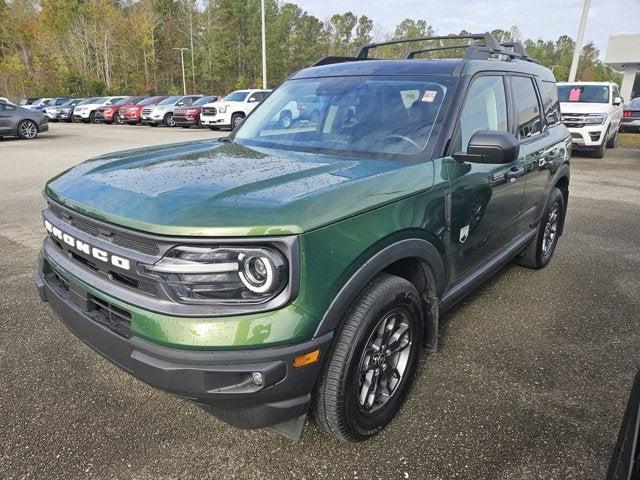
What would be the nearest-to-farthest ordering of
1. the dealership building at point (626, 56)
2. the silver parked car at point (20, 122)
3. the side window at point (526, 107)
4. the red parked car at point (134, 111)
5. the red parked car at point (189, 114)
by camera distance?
the side window at point (526, 107), the silver parked car at point (20, 122), the red parked car at point (189, 114), the red parked car at point (134, 111), the dealership building at point (626, 56)

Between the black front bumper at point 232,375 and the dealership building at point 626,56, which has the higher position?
the dealership building at point 626,56

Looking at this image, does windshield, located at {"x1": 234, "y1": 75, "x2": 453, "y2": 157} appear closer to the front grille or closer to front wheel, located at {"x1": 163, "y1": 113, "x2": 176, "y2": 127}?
the front grille

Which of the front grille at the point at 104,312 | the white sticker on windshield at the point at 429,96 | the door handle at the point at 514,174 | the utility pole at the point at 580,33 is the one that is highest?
the utility pole at the point at 580,33

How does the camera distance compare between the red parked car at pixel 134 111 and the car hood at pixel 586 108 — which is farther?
the red parked car at pixel 134 111

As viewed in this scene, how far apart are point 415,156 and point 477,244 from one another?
2.67 feet

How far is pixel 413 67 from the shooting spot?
295 centimetres

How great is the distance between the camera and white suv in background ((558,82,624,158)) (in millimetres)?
11703

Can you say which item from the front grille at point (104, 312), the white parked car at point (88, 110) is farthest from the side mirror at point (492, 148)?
the white parked car at point (88, 110)

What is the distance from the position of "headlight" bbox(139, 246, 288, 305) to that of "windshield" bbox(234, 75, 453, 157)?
3.81 feet

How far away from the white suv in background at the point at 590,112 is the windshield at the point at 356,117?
10.3 meters

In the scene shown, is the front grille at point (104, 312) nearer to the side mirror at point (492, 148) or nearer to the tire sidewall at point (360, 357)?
the tire sidewall at point (360, 357)

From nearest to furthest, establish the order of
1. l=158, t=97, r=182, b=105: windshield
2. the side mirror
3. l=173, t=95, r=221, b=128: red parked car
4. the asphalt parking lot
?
the asphalt parking lot, the side mirror, l=173, t=95, r=221, b=128: red parked car, l=158, t=97, r=182, b=105: windshield

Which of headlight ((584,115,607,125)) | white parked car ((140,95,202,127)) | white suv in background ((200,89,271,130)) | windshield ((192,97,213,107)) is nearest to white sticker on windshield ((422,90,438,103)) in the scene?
headlight ((584,115,607,125))

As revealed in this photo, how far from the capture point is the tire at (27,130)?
1633 centimetres
